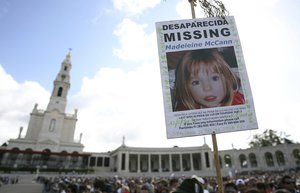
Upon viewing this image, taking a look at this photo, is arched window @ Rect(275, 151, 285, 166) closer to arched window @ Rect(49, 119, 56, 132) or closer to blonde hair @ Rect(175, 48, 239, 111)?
arched window @ Rect(49, 119, 56, 132)

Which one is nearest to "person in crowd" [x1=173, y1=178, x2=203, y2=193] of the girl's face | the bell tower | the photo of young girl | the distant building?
the photo of young girl

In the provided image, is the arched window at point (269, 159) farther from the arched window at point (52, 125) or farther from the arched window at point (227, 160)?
the arched window at point (52, 125)

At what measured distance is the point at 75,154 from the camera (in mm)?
42562

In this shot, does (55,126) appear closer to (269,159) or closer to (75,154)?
(75,154)

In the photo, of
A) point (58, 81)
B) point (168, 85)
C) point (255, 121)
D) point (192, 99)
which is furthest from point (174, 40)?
point (58, 81)

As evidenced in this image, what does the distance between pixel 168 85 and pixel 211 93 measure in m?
0.71

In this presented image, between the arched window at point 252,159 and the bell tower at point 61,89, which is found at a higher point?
the bell tower at point 61,89

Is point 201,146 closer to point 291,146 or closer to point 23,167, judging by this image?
point 291,146

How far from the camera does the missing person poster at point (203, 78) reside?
2.83 m

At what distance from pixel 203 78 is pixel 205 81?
61 millimetres

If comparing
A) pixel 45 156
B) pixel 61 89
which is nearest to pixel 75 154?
pixel 45 156

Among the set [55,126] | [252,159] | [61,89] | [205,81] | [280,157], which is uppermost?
[61,89]

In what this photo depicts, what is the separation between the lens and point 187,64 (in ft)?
10.6

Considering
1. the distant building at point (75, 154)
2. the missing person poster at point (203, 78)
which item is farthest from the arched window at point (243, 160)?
the missing person poster at point (203, 78)
